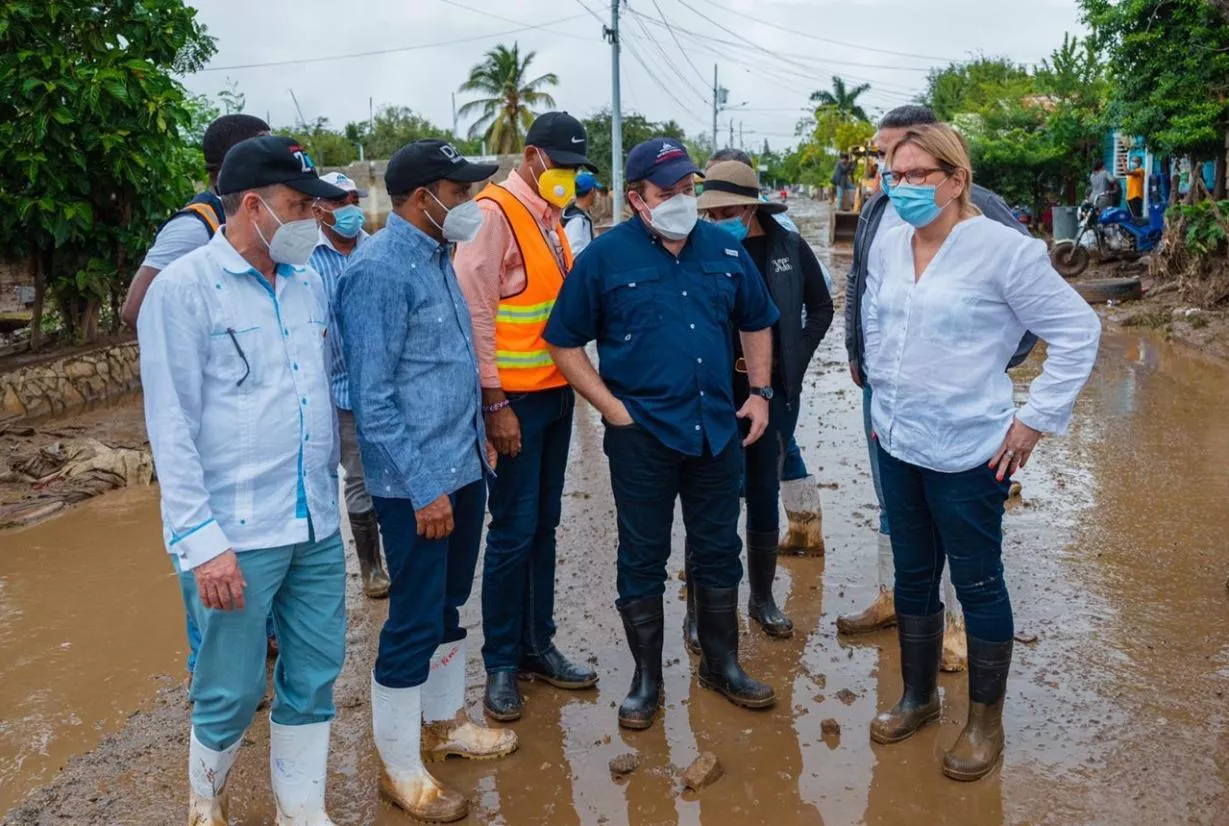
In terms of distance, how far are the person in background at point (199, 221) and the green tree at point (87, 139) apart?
606cm

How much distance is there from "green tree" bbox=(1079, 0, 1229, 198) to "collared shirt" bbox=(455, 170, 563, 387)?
1214 centimetres

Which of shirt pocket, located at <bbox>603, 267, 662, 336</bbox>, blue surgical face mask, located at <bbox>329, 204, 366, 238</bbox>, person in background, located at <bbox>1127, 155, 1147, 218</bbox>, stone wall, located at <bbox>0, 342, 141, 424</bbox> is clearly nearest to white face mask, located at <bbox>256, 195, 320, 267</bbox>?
shirt pocket, located at <bbox>603, 267, 662, 336</bbox>

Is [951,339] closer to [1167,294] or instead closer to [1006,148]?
[1167,294]

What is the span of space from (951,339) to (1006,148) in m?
20.0

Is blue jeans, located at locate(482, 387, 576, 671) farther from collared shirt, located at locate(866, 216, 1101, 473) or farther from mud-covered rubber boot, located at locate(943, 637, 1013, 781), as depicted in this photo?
mud-covered rubber boot, located at locate(943, 637, 1013, 781)

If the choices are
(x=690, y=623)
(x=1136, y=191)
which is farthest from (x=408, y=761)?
(x=1136, y=191)

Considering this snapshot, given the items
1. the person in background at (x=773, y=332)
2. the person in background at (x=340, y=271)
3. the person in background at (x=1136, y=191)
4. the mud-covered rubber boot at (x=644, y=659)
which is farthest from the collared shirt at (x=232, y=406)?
the person in background at (x=1136, y=191)

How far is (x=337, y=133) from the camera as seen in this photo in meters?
59.9

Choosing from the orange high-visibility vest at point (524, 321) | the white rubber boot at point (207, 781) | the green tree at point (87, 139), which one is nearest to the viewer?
the white rubber boot at point (207, 781)

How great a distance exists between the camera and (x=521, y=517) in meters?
3.96

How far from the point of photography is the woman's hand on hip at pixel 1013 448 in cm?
331

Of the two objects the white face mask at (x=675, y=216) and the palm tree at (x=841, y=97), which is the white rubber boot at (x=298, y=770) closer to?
the white face mask at (x=675, y=216)

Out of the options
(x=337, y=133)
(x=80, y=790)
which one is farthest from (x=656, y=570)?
(x=337, y=133)

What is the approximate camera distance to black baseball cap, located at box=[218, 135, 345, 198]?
2883 mm
